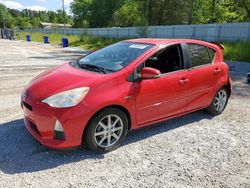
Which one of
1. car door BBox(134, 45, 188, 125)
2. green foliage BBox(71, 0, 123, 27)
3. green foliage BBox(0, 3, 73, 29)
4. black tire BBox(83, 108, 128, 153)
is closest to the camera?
black tire BBox(83, 108, 128, 153)

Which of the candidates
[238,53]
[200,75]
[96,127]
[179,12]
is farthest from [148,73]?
[179,12]

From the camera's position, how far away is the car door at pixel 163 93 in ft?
12.3

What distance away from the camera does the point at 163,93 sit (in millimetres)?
3980

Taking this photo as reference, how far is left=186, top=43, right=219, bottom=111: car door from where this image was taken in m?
4.43

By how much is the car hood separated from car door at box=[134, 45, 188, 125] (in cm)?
70

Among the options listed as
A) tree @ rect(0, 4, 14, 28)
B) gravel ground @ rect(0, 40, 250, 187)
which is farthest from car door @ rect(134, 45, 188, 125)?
tree @ rect(0, 4, 14, 28)

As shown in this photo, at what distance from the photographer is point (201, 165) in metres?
3.36

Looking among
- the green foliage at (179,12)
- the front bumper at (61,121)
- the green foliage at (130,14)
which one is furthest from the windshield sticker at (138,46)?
the green foliage at (130,14)

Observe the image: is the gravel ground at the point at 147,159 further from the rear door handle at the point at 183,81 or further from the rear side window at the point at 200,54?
the rear side window at the point at 200,54

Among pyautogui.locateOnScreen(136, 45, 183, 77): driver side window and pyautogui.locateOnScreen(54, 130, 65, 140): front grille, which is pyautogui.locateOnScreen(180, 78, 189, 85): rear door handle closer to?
pyautogui.locateOnScreen(136, 45, 183, 77): driver side window

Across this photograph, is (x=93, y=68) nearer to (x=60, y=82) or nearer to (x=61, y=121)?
(x=60, y=82)

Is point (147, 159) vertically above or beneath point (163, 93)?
beneath

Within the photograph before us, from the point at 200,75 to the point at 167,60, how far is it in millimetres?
752

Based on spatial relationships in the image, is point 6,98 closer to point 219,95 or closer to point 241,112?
point 219,95
